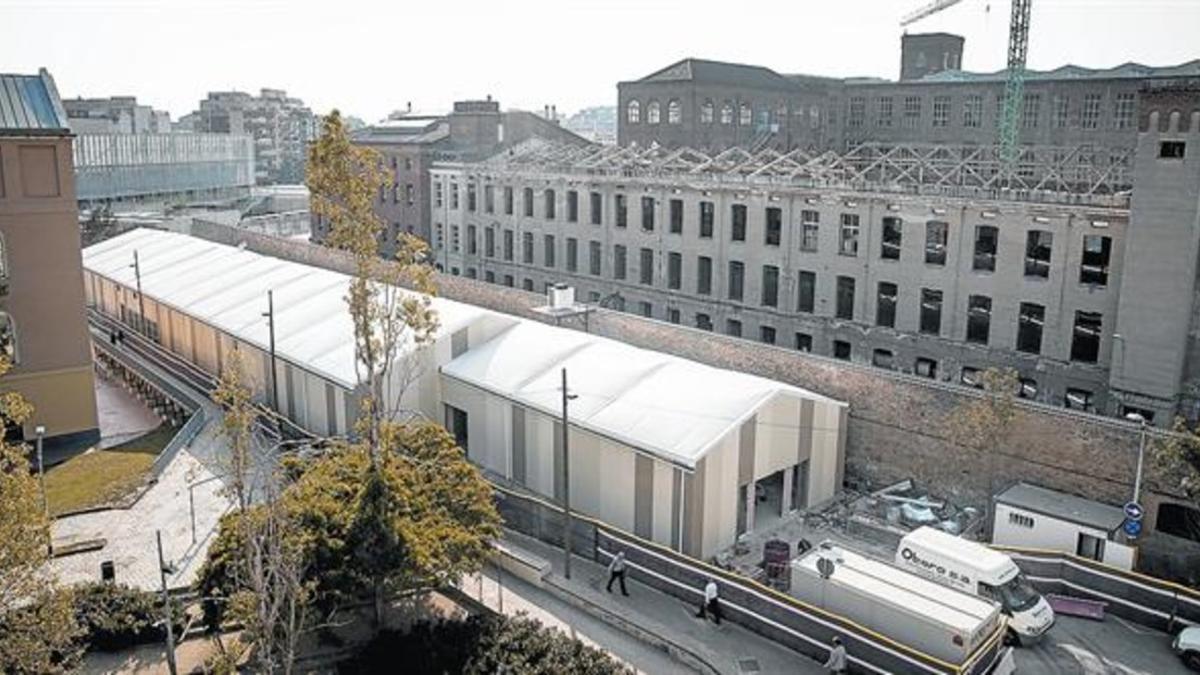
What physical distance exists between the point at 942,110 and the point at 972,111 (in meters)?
2.70

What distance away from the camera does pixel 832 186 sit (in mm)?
43562

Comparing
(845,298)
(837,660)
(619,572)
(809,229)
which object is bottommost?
(837,660)

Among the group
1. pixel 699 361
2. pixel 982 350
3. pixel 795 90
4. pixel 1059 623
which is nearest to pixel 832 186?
pixel 982 350

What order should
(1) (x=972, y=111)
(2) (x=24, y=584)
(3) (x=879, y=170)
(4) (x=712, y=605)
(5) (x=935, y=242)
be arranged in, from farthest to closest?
(1) (x=972, y=111)
(3) (x=879, y=170)
(5) (x=935, y=242)
(4) (x=712, y=605)
(2) (x=24, y=584)

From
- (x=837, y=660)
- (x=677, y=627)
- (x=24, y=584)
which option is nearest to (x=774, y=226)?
(x=677, y=627)

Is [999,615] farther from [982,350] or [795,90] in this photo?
[795,90]

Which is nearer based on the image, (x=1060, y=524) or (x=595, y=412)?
(x=1060, y=524)

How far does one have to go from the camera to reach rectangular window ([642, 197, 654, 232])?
51.6 meters

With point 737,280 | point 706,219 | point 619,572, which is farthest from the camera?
point 706,219

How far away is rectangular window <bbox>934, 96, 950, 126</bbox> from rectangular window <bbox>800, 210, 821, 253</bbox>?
37.0 m

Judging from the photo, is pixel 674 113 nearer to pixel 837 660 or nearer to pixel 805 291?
pixel 805 291

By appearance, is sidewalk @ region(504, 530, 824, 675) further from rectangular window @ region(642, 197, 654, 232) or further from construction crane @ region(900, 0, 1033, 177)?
construction crane @ region(900, 0, 1033, 177)

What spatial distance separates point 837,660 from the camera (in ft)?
66.7

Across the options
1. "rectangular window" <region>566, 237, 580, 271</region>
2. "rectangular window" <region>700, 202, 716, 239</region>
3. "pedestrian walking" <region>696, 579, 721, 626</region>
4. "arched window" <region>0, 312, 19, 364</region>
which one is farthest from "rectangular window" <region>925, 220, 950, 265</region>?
"arched window" <region>0, 312, 19, 364</region>
